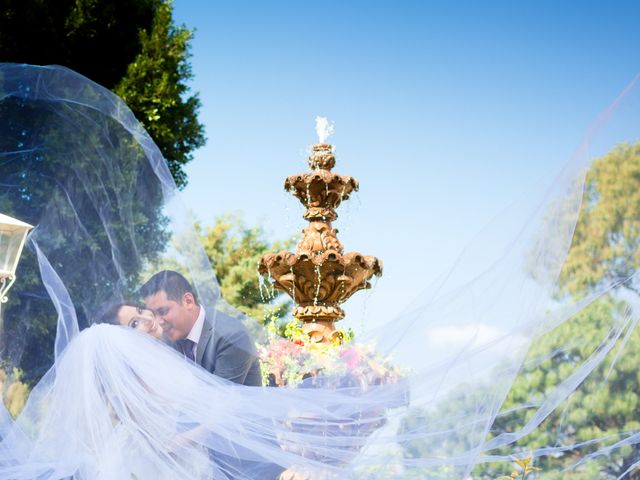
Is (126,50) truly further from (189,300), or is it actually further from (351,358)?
(189,300)

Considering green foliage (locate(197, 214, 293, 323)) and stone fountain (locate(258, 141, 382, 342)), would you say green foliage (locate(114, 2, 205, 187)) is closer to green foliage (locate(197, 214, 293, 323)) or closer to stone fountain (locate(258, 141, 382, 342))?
stone fountain (locate(258, 141, 382, 342))

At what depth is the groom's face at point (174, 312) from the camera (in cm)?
338

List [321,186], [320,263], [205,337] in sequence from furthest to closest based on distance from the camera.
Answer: [321,186]
[320,263]
[205,337]

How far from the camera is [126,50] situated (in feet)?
27.9

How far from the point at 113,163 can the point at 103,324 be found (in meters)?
0.69

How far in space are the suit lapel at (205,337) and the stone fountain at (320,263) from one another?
13.1ft

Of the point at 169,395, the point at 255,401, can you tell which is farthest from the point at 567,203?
the point at 169,395

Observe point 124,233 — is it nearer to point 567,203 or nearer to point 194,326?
point 194,326

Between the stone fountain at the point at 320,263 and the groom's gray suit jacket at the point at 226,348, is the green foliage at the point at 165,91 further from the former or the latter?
the groom's gray suit jacket at the point at 226,348

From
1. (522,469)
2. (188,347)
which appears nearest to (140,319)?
(188,347)

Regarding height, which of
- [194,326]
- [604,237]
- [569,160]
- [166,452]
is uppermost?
[569,160]

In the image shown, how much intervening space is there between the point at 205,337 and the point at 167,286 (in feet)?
0.93

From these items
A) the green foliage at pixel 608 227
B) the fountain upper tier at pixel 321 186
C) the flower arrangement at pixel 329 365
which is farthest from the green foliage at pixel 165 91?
the green foliage at pixel 608 227

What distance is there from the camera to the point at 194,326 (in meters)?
3.43
